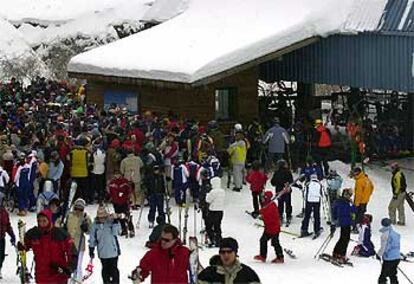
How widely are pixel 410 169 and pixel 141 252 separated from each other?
33.9 ft

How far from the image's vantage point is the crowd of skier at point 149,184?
12.5 metres

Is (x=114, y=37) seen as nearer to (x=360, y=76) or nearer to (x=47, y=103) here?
(x=47, y=103)

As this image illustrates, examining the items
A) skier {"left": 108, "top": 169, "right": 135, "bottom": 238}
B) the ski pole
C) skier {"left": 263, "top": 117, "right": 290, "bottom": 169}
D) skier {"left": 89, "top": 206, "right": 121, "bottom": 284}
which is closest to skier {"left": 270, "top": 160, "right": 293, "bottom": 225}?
the ski pole

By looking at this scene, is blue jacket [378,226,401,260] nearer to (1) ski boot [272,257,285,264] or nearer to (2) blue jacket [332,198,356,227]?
(2) blue jacket [332,198,356,227]

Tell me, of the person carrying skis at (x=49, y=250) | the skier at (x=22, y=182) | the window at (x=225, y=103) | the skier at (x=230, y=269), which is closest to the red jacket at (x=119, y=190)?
the skier at (x=22, y=182)

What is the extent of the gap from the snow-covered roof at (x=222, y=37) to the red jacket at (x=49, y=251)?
10952 millimetres

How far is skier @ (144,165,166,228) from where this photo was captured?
1656 cm

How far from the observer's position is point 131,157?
17609 mm

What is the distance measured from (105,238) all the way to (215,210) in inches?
140

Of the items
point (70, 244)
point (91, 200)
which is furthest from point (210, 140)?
point (70, 244)

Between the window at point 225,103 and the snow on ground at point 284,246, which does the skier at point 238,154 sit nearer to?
the snow on ground at point 284,246

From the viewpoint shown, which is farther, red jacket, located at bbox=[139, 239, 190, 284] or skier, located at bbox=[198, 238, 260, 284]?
red jacket, located at bbox=[139, 239, 190, 284]

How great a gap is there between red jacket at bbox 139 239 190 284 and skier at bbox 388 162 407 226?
9.61m

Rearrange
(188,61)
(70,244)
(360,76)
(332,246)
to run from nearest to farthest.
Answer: (70,244)
(332,246)
(188,61)
(360,76)
